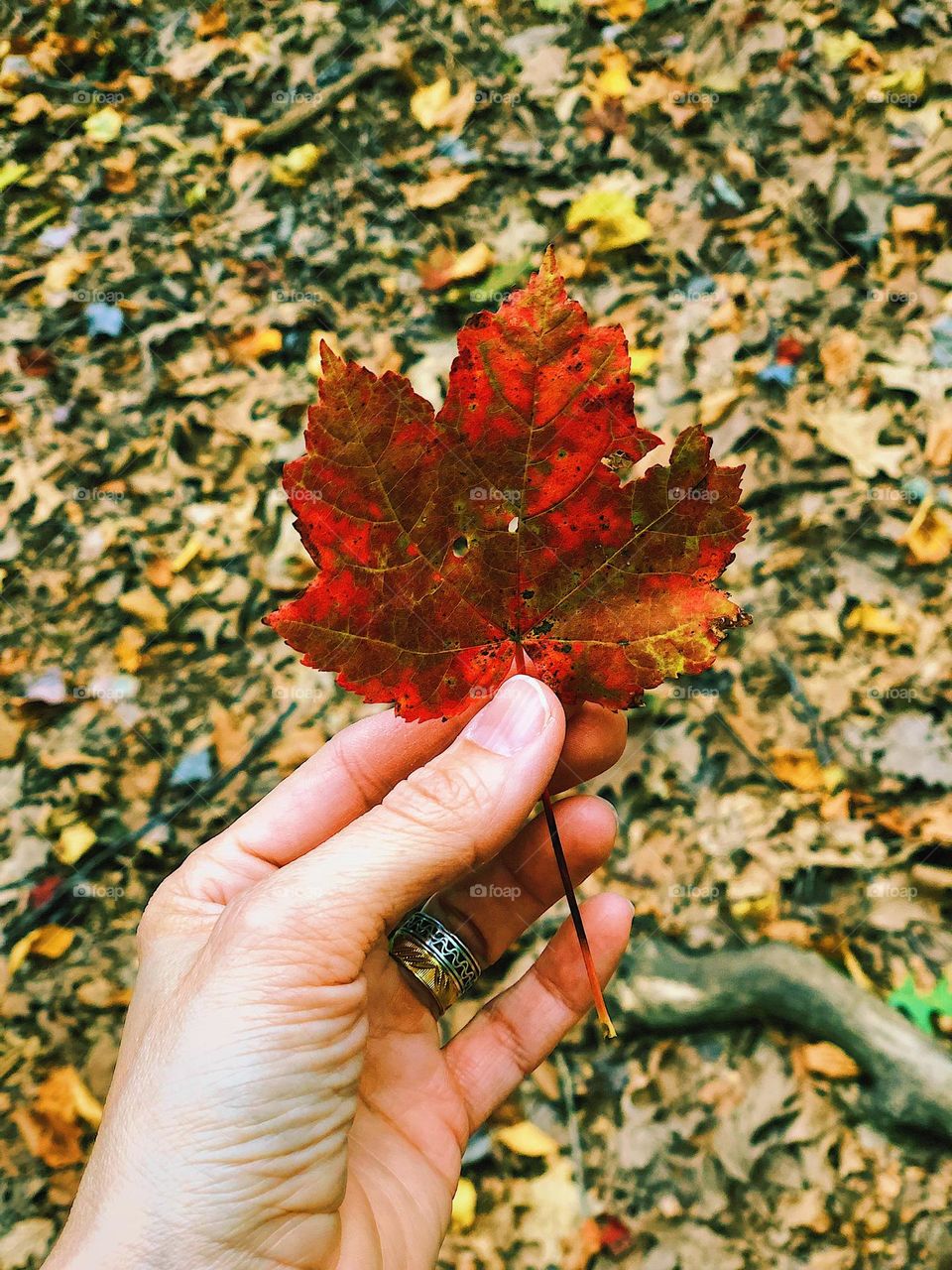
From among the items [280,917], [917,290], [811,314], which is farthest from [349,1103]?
[917,290]

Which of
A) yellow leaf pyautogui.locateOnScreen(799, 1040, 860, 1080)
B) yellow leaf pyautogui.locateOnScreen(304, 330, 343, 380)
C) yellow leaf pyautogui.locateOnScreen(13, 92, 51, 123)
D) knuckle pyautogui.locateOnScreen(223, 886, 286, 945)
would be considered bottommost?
yellow leaf pyautogui.locateOnScreen(799, 1040, 860, 1080)

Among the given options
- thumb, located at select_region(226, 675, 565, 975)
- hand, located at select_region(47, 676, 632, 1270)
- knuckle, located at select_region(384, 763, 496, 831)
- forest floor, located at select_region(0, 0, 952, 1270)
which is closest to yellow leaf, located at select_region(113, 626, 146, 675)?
forest floor, located at select_region(0, 0, 952, 1270)

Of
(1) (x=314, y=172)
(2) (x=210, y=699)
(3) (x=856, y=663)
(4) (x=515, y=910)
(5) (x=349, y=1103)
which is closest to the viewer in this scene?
(5) (x=349, y=1103)

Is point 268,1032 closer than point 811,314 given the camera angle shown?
Yes

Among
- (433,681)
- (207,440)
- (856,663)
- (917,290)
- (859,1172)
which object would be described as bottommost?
(859,1172)

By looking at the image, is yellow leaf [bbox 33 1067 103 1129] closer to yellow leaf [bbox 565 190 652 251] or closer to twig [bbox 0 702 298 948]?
twig [bbox 0 702 298 948]

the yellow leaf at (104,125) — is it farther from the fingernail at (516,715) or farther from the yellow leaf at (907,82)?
the fingernail at (516,715)

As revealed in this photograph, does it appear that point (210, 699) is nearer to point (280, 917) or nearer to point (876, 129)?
point (280, 917)
